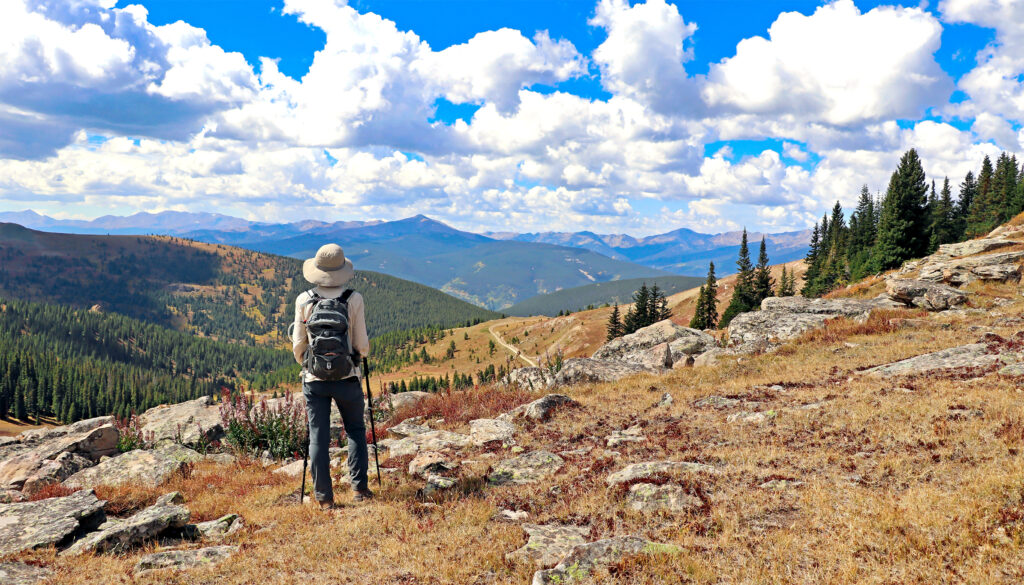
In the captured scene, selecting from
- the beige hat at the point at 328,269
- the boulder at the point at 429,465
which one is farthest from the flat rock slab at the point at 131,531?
the beige hat at the point at 328,269

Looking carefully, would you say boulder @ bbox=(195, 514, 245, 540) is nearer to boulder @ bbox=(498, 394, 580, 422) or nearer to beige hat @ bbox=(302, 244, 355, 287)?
beige hat @ bbox=(302, 244, 355, 287)

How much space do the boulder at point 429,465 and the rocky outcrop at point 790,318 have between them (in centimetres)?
1787

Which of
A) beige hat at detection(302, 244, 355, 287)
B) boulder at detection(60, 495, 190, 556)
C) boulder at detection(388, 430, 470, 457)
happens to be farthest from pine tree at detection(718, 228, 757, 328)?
boulder at detection(60, 495, 190, 556)

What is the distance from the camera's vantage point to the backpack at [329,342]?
877cm

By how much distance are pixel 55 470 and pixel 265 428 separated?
5098mm

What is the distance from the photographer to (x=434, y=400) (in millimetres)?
20297

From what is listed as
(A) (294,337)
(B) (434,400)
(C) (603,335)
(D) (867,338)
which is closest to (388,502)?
(A) (294,337)

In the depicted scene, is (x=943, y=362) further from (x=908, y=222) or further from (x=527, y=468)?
(x=908, y=222)

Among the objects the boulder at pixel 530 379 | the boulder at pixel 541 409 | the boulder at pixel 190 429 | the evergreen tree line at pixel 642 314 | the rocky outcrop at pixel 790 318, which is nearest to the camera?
the boulder at pixel 541 409

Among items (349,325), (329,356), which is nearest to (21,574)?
(329,356)

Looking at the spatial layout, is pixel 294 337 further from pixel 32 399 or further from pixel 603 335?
pixel 32 399

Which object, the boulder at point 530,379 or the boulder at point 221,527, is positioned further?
the boulder at point 530,379

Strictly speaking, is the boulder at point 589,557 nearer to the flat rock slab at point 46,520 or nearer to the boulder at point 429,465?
the boulder at point 429,465

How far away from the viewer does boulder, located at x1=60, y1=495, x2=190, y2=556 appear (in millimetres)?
7836
